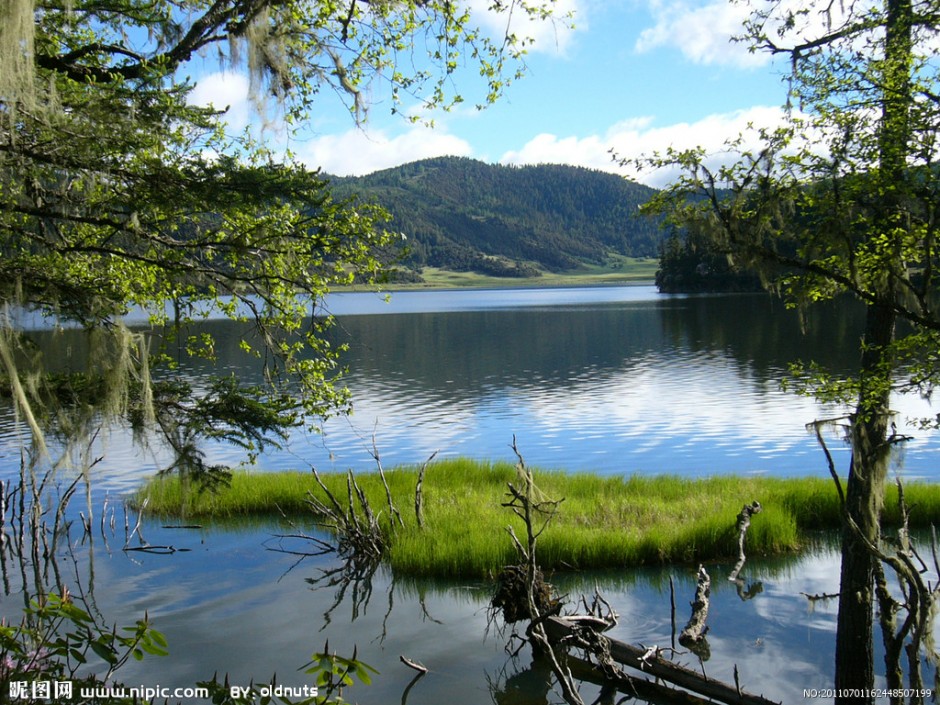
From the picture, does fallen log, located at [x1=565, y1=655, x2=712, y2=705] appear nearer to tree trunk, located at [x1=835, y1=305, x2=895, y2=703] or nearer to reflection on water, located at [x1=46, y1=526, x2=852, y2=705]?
reflection on water, located at [x1=46, y1=526, x2=852, y2=705]

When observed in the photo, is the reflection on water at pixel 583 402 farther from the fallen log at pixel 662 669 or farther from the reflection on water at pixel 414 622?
the fallen log at pixel 662 669

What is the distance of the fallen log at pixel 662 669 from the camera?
305 inches

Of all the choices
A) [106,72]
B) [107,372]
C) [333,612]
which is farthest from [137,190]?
A: [333,612]

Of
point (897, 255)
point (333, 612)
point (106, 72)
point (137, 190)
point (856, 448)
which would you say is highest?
point (106, 72)

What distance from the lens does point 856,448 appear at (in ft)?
25.2

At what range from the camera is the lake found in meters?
9.71

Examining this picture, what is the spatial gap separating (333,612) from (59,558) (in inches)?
205

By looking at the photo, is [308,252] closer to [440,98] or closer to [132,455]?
[440,98]

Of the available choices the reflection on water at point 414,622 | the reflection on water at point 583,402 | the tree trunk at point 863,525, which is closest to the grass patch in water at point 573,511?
the reflection on water at point 414,622

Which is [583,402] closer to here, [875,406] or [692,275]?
[875,406]

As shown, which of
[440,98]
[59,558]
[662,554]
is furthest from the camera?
[59,558]

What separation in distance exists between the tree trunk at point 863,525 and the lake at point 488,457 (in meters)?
0.32

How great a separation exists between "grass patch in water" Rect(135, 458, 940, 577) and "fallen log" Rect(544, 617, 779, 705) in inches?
132

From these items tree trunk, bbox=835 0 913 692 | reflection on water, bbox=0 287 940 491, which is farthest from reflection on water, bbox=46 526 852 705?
reflection on water, bbox=0 287 940 491
